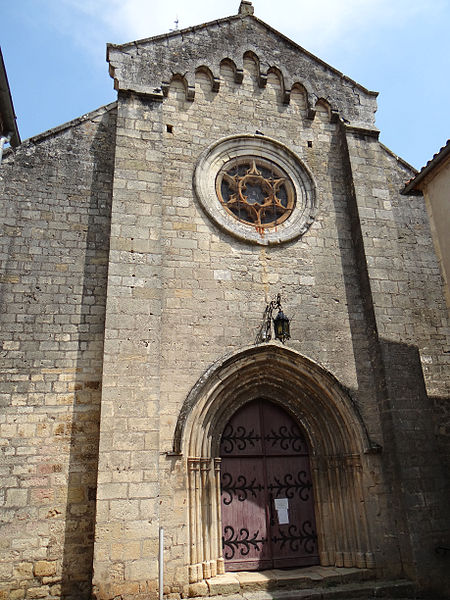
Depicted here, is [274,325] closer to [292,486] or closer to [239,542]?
[292,486]

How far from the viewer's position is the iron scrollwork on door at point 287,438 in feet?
22.2

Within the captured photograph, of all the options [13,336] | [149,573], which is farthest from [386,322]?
[13,336]

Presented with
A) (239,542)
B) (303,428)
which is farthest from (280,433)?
(239,542)

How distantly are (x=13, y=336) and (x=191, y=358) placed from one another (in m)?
2.29

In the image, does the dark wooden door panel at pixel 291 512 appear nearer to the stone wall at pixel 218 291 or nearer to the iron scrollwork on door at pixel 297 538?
the iron scrollwork on door at pixel 297 538

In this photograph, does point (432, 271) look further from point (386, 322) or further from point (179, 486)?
point (179, 486)

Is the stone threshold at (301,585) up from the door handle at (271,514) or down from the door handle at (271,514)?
down

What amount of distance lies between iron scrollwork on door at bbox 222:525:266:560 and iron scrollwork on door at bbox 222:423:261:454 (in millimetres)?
993

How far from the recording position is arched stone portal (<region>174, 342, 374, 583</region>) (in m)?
5.91

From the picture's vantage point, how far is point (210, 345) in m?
6.50

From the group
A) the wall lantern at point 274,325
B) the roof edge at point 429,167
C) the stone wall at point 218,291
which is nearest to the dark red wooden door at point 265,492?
the stone wall at point 218,291

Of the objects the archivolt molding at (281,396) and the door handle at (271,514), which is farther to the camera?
the door handle at (271,514)

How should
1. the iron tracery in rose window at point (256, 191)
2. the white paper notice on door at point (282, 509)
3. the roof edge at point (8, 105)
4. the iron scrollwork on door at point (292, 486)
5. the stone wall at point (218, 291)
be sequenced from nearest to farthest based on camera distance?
the roof edge at point (8, 105) → the stone wall at point (218, 291) → the white paper notice on door at point (282, 509) → the iron scrollwork on door at point (292, 486) → the iron tracery in rose window at point (256, 191)

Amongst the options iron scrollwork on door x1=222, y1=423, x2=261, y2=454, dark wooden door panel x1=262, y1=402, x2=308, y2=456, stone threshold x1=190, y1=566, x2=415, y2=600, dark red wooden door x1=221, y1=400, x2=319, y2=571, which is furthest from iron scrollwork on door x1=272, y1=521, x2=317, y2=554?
iron scrollwork on door x1=222, y1=423, x2=261, y2=454
